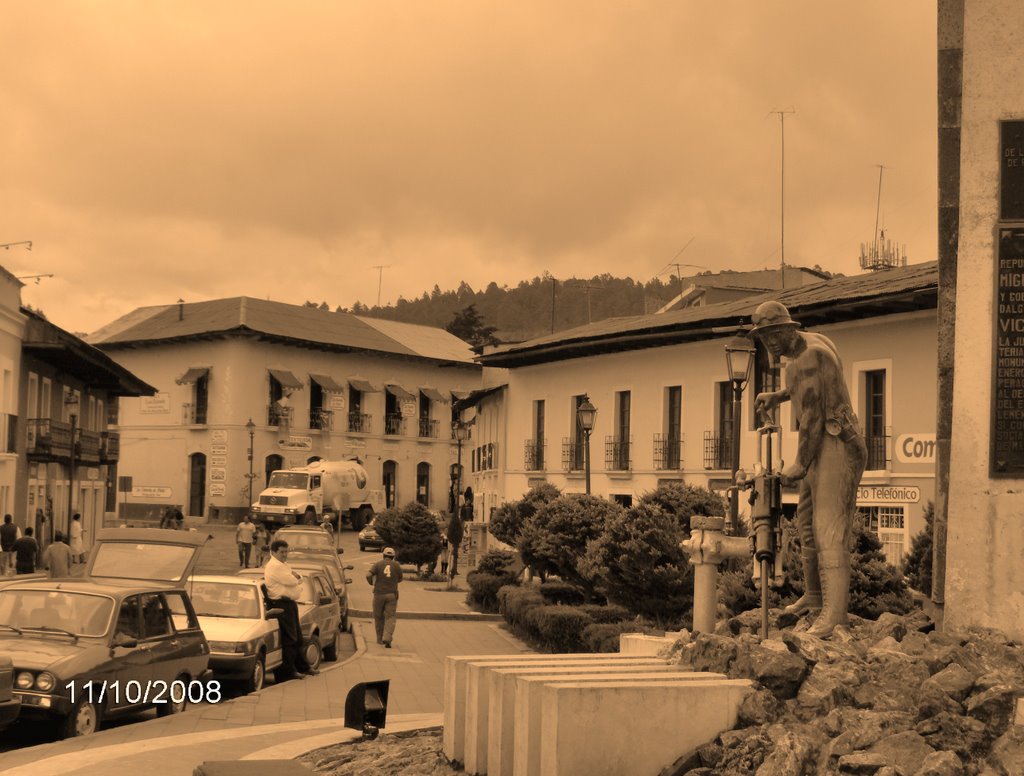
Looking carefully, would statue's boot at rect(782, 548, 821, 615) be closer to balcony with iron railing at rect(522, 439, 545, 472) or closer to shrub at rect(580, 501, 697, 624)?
shrub at rect(580, 501, 697, 624)

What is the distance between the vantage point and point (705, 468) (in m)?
33.2

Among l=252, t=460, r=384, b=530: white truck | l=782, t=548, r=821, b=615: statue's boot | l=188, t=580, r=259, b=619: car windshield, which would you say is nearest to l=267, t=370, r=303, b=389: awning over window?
l=252, t=460, r=384, b=530: white truck

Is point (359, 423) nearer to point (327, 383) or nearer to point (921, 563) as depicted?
point (327, 383)

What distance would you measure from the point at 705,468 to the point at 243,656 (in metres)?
19.2

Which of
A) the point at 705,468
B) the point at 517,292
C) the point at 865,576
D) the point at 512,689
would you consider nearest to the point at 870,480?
the point at 705,468

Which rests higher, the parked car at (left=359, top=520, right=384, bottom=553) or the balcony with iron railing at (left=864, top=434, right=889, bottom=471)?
the balcony with iron railing at (left=864, top=434, right=889, bottom=471)

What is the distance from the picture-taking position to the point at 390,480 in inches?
2790

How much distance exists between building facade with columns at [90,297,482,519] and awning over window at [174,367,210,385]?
0.15ft

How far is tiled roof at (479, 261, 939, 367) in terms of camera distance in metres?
26.9

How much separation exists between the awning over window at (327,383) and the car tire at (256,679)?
5139 centimetres

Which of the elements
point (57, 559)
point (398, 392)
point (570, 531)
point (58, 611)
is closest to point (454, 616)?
point (570, 531)

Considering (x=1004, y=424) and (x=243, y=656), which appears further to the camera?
(x=243, y=656)

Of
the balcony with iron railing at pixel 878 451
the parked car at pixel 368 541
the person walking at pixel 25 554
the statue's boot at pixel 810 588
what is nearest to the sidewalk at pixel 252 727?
the statue's boot at pixel 810 588

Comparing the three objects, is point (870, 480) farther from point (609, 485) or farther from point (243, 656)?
point (243, 656)
